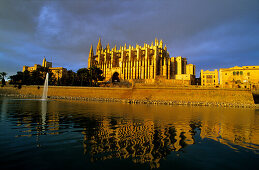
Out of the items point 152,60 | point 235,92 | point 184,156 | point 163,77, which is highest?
point 152,60

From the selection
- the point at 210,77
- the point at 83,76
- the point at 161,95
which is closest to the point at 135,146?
the point at 161,95

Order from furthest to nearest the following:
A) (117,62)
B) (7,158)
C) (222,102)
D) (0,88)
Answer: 1. (117,62)
2. (0,88)
3. (222,102)
4. (7,158)

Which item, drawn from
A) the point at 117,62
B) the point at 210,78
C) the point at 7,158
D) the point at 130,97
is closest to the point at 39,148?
the point at 7,158

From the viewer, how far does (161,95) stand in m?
44.7

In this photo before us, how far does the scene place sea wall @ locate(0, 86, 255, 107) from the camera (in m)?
39.2

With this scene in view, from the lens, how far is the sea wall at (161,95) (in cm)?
3919

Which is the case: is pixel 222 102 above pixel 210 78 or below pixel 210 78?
below

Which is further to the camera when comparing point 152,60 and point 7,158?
point 152,60

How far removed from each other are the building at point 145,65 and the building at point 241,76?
12113mm

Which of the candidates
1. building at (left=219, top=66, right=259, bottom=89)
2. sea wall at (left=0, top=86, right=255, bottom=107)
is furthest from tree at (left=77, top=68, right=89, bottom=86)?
building at (left=219, top=66, right=259, bottom=89)

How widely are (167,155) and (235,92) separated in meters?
41.8

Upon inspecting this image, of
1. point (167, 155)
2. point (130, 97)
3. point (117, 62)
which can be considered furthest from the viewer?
point (117, 62)

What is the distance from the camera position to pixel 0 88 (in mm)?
61438

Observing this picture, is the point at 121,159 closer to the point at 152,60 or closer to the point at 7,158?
the point at 7,158
